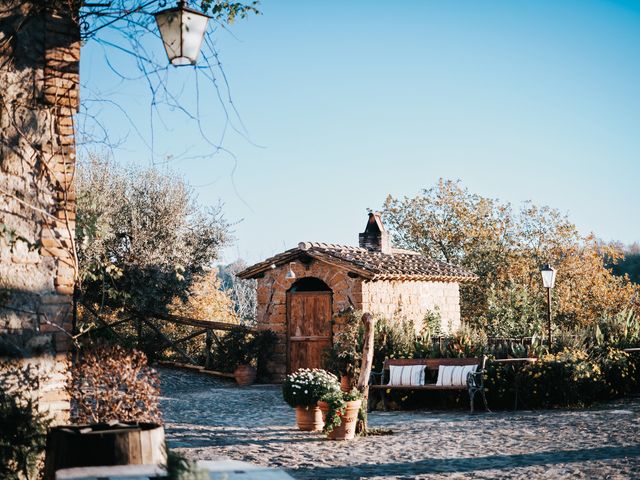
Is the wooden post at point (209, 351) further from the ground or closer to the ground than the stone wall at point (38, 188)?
closer to the ground

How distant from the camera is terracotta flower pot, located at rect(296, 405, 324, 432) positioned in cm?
920

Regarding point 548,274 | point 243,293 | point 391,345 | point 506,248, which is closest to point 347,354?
point 391,345

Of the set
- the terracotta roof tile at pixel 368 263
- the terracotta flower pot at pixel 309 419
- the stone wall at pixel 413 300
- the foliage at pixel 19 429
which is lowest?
the terracotta flower pot at pixel 309 419

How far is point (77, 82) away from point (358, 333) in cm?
864

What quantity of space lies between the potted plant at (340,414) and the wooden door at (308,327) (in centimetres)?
652

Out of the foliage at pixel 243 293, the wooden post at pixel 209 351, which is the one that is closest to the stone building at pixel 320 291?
the wooden post at pixel 209 351

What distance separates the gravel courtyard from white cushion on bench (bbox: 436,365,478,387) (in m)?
0.51

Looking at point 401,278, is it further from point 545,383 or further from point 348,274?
point 545,383

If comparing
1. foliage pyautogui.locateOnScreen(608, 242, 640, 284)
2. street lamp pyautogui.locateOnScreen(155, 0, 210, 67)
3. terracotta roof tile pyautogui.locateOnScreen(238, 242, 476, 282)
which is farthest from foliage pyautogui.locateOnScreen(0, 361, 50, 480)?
foliage pyautogui.locateOnScreen(608, 242, 640, 284)

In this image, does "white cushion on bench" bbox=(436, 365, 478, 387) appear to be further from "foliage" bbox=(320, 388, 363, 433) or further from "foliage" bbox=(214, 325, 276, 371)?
"foliage" bbox=(214, 325, 276, 371)

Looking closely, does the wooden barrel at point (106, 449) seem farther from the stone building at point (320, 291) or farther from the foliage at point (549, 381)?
the stone building at point (320, 291)

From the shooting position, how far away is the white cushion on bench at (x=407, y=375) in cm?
Answer: 1153

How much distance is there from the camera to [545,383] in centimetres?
1119

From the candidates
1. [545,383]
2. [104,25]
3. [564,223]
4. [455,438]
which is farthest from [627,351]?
[564,223]
